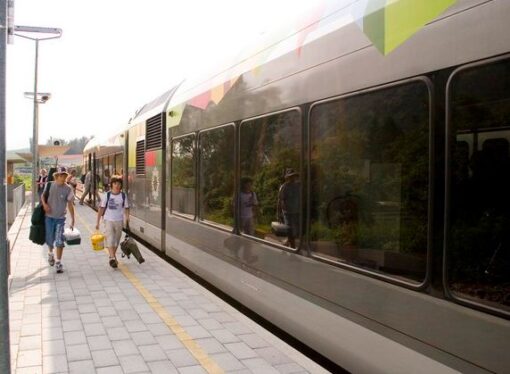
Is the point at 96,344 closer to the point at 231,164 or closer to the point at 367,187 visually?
Result: the point at 231,164

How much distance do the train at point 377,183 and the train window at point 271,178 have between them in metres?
0.02

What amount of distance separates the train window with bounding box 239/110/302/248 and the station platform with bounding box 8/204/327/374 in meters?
0.95

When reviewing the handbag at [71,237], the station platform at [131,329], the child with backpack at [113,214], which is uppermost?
the child with backpack at [113,214]

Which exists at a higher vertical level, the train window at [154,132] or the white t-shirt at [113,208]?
the train window at [154,132]

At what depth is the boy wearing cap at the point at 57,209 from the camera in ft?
27.5

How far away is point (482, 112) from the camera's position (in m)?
2.80

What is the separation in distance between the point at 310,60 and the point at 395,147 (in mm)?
1292

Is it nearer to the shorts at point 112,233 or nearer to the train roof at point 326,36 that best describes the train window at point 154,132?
the shorts at point 112,233

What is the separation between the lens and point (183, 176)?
8.19 m

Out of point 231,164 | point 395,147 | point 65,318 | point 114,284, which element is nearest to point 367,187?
point 395,147

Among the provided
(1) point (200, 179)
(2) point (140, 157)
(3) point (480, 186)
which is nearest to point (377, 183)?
(3) point (480, 186)

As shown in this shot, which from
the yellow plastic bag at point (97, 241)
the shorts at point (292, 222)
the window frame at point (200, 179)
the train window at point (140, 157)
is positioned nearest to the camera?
the shorts at point (292, 222)

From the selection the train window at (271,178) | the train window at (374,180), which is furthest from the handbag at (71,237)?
the train window at (374,180)

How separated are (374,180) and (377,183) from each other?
1.5 inches
